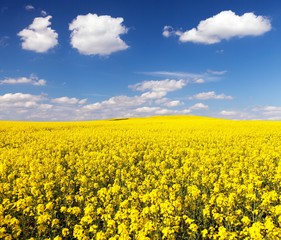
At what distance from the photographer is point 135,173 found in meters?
12.7

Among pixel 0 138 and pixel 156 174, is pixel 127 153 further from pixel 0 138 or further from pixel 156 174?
pixel 0 138

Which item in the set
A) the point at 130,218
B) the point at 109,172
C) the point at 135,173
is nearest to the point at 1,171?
the point at 109,172

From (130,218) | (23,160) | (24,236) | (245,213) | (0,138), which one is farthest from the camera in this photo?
(0,138)

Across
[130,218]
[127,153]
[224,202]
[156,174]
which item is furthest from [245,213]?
[127,153]

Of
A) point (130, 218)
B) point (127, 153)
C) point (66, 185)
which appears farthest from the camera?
point (127, 153)

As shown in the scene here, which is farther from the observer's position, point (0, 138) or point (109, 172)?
point (0, 138)

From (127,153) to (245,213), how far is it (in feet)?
28.7

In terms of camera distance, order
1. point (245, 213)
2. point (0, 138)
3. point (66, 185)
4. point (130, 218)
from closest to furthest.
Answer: point (130, 218) < point (245, 213) < point (66, 185) < point (0, 138)

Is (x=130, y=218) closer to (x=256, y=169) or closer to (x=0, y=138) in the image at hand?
(x=256, y=169)

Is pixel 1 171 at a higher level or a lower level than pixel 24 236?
higher

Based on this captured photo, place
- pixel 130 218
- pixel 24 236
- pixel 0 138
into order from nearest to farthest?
pixel 130 218 < pixel 24 236 < pixel 0 138

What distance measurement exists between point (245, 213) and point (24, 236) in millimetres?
5380

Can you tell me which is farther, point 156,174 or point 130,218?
point 156,174

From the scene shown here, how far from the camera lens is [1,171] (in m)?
12.5
